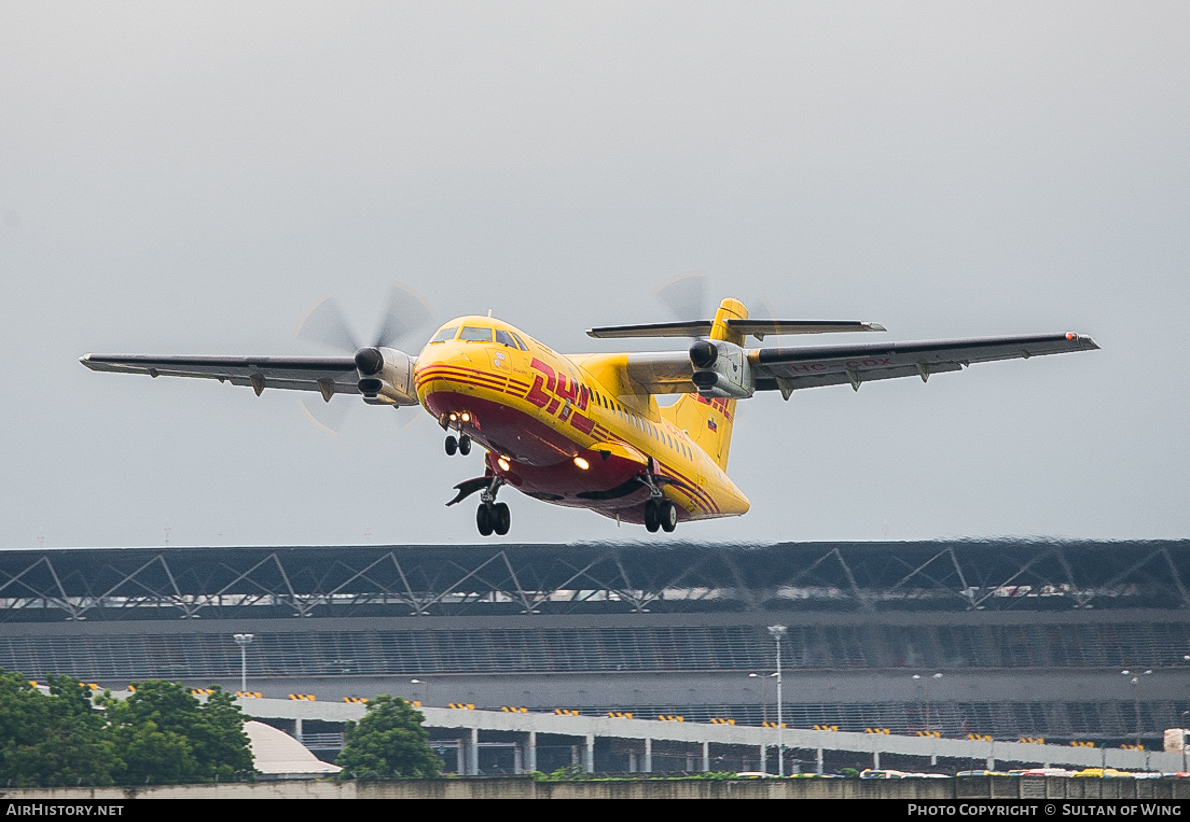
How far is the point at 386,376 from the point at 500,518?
369 cm

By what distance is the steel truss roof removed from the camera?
7250 centimetres

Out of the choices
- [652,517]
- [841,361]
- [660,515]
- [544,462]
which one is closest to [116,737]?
[652,517]

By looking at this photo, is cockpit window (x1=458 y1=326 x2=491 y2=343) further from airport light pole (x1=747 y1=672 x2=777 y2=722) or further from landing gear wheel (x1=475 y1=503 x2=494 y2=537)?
airport light pole (x1=747 y1=672 x2=777 y2=722)

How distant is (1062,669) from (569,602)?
24.9 meters

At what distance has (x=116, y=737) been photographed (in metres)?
49.6

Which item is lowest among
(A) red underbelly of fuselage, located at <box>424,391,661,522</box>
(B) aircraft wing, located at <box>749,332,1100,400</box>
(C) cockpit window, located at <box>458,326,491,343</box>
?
(A) red underbelly of fuselage, located at <box>424,391,661,522</box>

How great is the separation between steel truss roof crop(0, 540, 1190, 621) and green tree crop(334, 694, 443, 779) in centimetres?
2035

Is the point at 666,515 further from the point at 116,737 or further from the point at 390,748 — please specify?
the point at 116,737

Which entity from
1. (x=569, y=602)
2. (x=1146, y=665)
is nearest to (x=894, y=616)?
(x=1146, y=665)

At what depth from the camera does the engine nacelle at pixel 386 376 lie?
30.2 m

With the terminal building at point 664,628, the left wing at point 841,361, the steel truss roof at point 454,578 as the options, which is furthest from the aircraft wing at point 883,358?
the steel truss roof at point 454,578

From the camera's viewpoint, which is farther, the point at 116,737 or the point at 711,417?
the point at 116,737

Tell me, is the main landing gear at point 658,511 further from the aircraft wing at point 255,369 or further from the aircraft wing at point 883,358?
the aircraft wing at point 255,369

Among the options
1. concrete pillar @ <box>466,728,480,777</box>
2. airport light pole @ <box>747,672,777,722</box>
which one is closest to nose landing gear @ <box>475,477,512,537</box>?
concrete pillar @ <box>466,728,480,777</box>
